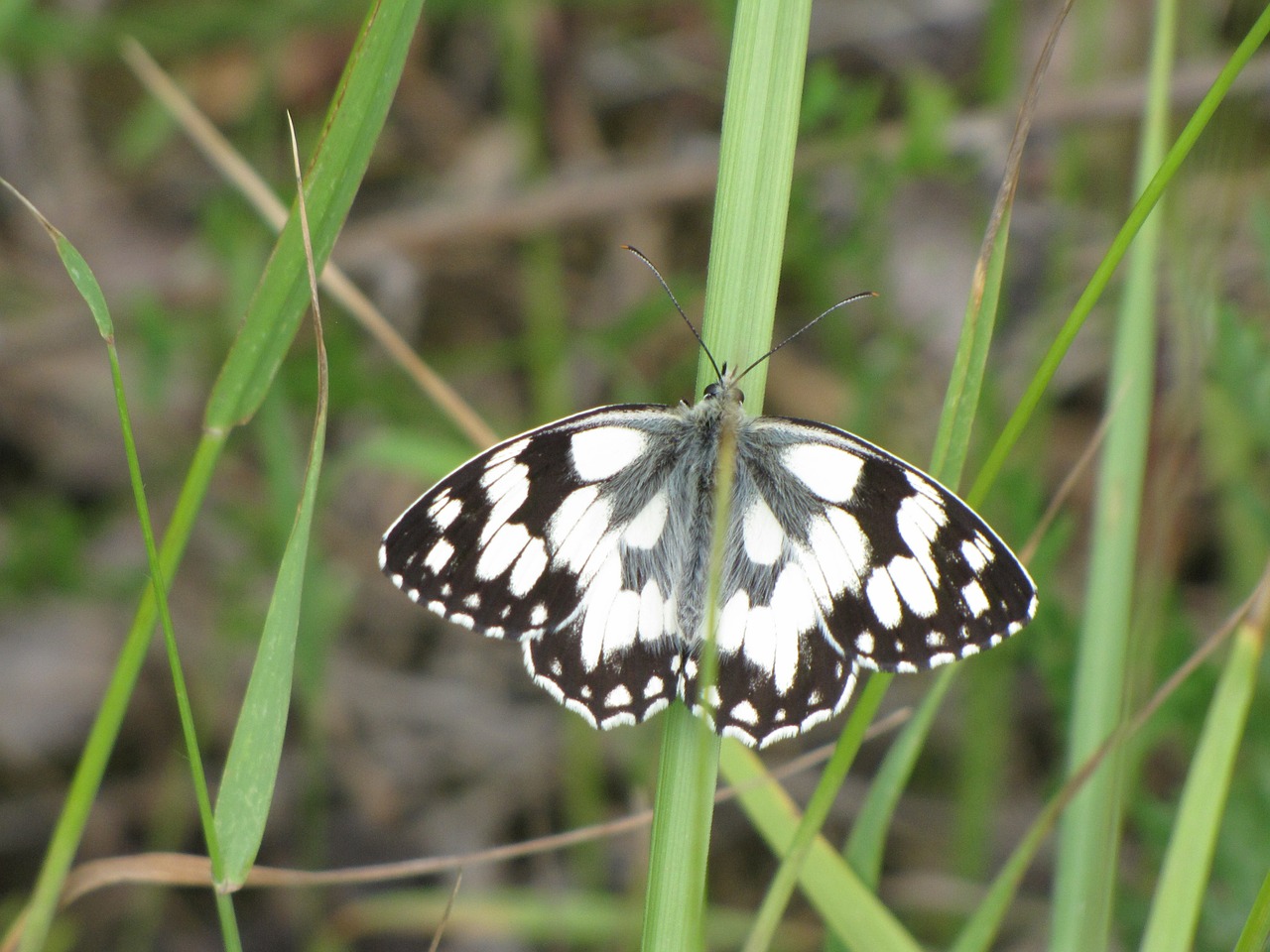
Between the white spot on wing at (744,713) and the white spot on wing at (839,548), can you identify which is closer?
the white spot on wing at (744,713)

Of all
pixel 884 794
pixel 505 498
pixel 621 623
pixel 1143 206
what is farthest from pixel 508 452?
pixel 1143 206

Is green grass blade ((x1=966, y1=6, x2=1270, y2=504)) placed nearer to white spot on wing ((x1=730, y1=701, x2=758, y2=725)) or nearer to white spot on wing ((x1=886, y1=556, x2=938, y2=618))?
white spot on wing ((x1=886, y1=556, x2=938, y2=618))

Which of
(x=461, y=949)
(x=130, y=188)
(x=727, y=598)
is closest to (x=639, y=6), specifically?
(x=130, y=188)

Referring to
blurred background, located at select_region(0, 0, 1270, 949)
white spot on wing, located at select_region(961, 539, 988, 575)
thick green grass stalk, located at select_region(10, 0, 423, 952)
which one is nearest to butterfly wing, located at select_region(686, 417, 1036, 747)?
white spot on wing, located at select_region(961, 539, 988, 575)

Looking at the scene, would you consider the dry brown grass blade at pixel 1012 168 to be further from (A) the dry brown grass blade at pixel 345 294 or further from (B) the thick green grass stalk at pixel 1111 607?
(A) the dry brown grass blade at pixel 345 294

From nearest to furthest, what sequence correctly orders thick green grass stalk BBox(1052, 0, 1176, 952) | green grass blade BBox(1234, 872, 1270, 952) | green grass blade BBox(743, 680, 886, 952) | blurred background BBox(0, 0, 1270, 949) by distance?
1. green grass blade BBox(1234, 872, 1270, 952)
2. green grass blade BBox(743, 680, 886, 952)
3. thick green grass stalk BBox(1052, 0, 1176, 952)
4. blurred background BBox(0, 0, 1270, 949)

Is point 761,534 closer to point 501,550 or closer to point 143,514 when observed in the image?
point 501,550

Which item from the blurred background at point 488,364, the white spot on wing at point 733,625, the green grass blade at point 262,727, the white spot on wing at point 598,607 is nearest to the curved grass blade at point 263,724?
the green grass blade at point 262,727
